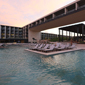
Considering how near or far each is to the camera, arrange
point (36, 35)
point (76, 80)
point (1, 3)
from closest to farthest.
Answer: point (76, 80) < point (1, 3) < point (36, 35)

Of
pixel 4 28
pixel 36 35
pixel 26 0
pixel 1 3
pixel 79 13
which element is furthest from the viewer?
pixel 4 28

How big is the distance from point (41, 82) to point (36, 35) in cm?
3976

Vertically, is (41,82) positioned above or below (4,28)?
below

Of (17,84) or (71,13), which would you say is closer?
(17,84)

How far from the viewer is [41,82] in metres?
2.70

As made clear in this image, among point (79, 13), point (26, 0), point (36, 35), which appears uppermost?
point (26, 0)

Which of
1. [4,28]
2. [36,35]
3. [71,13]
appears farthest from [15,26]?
[71,13]

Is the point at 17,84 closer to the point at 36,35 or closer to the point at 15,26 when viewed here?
the point at 36,35

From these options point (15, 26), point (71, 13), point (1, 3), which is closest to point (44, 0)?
point (71, 13)

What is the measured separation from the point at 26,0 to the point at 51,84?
2180cm

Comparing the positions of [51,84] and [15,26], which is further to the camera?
[15,26]

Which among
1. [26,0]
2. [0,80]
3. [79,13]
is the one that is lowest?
[0,80]

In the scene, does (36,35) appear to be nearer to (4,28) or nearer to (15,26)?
(15,26)

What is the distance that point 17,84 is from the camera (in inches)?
102
